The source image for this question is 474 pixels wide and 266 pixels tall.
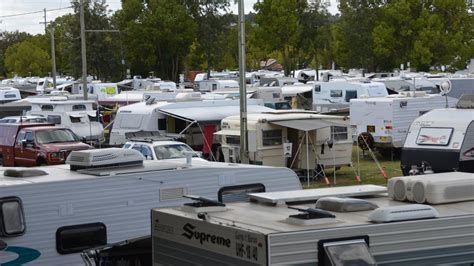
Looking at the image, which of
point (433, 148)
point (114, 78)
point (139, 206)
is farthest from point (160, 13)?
point (139, 206)

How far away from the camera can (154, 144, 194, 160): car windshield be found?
2075 centimetres

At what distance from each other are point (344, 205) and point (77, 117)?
2647 centimetres

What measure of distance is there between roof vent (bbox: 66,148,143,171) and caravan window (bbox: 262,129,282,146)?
13.1 metres

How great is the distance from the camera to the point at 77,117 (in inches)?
1246

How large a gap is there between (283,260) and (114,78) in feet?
209

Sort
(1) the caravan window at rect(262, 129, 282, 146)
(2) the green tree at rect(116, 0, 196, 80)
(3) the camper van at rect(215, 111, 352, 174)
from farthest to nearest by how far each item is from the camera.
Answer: (2) the green tree at rect(116, 0, 196, 80) → (1) the caravan window at rect(262, 129, 282, 146) → (3) the camper van at rect(215, 111, 352, 174)

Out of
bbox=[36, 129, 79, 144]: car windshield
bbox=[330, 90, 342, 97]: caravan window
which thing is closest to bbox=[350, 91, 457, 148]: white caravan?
bbox=[36, 129, 79, 144]: car windshield

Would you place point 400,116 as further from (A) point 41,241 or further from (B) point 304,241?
(B) point 304,241

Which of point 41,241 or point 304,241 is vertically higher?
point 304,241

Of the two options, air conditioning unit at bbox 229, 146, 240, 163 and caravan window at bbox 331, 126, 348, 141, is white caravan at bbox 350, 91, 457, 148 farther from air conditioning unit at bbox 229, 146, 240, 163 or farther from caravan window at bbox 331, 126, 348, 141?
air conditioning unit at bbox 229, 146, 240, 163

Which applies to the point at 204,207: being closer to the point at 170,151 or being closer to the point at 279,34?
the point at 170,151

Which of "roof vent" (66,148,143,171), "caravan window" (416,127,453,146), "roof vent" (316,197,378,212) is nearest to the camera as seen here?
"roof vent" (316,197,378,212)

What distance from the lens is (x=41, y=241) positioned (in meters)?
8.98

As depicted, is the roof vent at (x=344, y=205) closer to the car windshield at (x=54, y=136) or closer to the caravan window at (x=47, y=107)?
the car windshield at (x=54, y=136)
